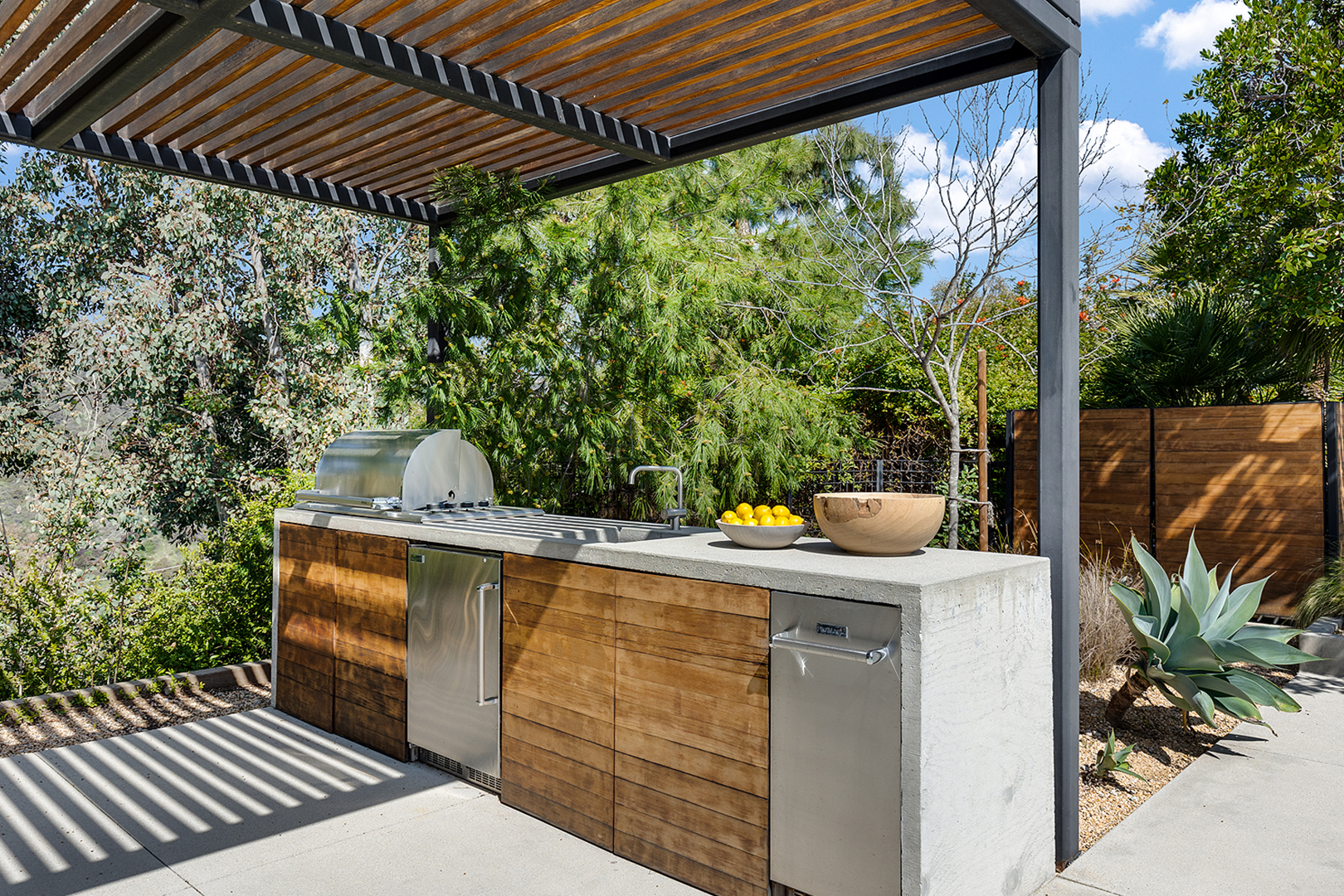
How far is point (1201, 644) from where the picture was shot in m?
3.51

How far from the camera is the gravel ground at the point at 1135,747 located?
3.18 m

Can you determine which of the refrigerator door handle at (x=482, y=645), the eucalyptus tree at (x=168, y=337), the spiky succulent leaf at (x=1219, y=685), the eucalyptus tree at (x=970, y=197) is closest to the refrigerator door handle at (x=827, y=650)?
the refrigerator door handle at (x=482, y=645)

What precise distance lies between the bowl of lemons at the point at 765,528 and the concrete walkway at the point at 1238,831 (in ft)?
4.36

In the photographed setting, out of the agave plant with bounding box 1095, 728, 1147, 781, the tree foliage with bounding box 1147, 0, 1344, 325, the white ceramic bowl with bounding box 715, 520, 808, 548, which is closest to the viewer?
the white ceramic bowl with bounding box 715, 520, 808, 548

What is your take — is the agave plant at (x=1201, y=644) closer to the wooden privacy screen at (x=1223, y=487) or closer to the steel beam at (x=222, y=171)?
the wooden privacy screen at (x=1223, y=487)

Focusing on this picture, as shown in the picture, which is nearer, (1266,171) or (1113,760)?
(1113,760)

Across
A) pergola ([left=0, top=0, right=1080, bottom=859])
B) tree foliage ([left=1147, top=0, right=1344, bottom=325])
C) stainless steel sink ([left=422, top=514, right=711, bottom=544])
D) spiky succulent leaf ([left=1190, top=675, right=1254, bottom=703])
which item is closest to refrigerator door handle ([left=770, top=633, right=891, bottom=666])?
stainless steel sink ([left=422, top=514, right=711, bottom=544])

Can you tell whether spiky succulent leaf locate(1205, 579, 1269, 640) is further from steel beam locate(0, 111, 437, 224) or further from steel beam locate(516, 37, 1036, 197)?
steel beam locate(0, 111, 437, 224)

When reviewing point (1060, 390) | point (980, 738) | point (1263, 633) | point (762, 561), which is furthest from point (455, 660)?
point (1263, 633)

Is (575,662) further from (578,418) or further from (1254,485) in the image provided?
(1254,485)

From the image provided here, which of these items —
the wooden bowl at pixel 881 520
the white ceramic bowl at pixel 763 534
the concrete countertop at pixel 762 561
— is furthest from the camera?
the white ceramic bowl at pixel 763 534

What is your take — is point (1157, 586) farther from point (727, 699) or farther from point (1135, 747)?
point (727, 699)

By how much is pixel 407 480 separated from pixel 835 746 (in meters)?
2.52

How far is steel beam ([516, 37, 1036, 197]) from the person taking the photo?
9.89 ft
